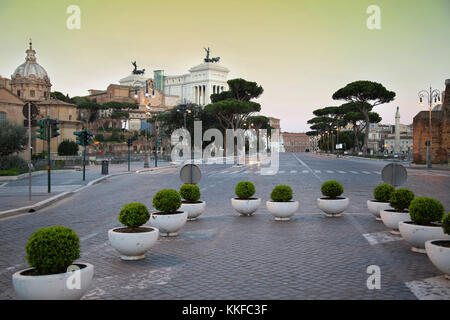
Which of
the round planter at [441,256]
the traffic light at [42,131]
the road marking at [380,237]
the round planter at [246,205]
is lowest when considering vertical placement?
the road marking at [380,237]

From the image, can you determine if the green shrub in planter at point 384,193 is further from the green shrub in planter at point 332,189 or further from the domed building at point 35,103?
the domed building at point 35,103

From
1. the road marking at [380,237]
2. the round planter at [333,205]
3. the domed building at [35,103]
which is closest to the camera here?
the road marking at [380,237]

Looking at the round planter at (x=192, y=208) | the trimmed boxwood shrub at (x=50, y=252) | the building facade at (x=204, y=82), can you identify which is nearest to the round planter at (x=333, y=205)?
the round planter at (x=192, y=208)

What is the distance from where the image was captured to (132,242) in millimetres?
7305

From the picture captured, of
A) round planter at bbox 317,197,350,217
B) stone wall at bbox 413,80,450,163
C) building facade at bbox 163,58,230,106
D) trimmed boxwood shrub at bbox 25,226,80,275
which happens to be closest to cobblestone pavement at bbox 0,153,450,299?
round planter at bbox 317,197,350,217

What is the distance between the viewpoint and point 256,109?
255ft

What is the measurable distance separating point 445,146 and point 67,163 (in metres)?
42.1

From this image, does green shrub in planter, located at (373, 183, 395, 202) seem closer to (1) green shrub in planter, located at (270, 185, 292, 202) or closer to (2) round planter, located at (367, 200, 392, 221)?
(2) round planter, located at (367, 200, 392, 221)

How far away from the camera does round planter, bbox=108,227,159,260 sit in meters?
7.31

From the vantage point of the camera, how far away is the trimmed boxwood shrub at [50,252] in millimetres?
4934

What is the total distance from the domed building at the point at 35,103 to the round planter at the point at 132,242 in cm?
1113

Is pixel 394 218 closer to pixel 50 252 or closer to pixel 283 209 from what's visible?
pixel 283 209

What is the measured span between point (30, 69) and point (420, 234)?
3906 inches
